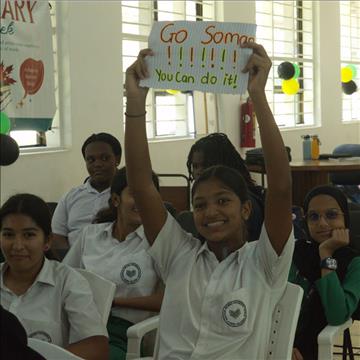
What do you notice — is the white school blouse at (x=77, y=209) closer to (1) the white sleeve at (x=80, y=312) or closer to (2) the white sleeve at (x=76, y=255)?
(2) the white sleeve at (x=76, y=255)

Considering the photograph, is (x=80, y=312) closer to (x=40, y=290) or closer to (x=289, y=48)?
(x=40, y=290)

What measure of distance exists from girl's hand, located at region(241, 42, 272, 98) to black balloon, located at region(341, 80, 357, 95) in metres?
9.25

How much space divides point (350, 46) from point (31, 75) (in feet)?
24.9

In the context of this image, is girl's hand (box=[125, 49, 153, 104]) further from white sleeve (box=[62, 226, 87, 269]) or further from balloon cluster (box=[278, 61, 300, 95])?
balloon cluster (box=[278, 61, 300, 95])

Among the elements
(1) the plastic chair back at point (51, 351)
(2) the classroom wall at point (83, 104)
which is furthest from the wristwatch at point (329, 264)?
(2) the classroom wall at point (83, 104)

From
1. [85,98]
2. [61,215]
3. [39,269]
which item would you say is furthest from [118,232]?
[85,98]

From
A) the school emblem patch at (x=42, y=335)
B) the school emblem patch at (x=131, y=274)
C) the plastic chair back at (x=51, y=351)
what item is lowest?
the school emblem patch at (x=42, y=335)

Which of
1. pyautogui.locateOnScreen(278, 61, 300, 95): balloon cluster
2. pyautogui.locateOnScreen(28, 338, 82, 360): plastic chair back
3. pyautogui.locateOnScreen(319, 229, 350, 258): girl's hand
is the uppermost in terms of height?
pyautogui.locateOnScreen(278, 61, 300, 95): balloon cluster

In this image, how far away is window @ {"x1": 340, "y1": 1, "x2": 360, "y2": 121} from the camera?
11039 millimetres

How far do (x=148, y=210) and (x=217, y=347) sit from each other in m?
0.42

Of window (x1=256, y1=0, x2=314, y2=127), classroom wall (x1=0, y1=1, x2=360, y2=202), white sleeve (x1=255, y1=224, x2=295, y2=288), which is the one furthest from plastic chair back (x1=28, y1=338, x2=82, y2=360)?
window (x1=256, y1=0, x2=314, y2=127)

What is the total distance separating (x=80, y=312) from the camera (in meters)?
2.15

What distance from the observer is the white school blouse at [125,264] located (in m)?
2.68

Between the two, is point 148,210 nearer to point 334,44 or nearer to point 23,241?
point 23,241
